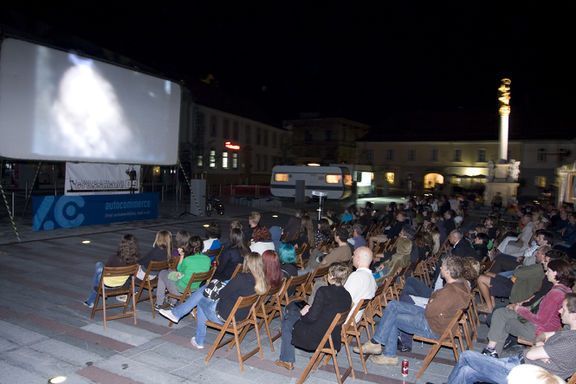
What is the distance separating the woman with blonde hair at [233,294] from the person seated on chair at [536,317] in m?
2.60

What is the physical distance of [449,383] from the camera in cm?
356

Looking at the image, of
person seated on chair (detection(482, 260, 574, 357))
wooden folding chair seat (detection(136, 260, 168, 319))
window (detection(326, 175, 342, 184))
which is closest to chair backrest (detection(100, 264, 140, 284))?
wooden folding chair seat (detection(136, 260, 168, 319))

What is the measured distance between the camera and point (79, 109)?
12906 millimetres

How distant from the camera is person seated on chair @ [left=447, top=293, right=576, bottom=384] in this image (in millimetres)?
3336

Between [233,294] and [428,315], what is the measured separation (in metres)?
2.16

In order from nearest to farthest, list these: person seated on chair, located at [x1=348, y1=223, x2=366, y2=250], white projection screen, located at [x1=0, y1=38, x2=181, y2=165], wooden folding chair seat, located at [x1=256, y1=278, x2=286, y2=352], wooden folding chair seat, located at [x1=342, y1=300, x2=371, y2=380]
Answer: wooden folding chair seat, located at [x1=342, y1=300, x2=371, y2=380], wooden folding chair seat, located at [x1=256, y1=278, x2=286, y2=352], person seated on chair, located at [x1=348, y1=223, x2=366, y2=250], white projection screen, located at [x1=0, y1=38, x2=181, y2=165]

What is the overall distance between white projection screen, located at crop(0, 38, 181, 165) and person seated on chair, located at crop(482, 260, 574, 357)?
1259cm

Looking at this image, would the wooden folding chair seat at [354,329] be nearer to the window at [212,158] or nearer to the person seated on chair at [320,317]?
the person seated on chair at [320,317]

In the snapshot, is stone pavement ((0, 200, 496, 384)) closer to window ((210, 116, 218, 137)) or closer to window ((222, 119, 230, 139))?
window ((210, 116, 218, 137))

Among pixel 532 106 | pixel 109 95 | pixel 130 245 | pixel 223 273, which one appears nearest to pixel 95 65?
pixel 109 95

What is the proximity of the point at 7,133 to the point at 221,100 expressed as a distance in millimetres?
29774

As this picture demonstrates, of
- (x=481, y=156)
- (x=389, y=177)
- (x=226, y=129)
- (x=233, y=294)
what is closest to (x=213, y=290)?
(x=233, y=294)

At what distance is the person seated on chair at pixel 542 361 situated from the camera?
10.9ft

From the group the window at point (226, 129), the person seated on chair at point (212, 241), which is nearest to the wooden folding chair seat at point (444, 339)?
the person seated on chair at point (212, 241)
